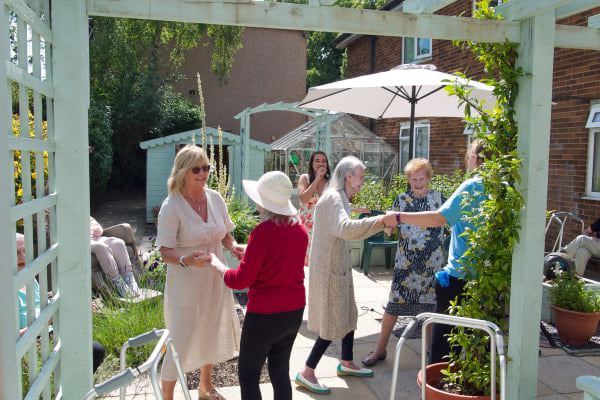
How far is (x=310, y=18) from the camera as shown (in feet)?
8.69

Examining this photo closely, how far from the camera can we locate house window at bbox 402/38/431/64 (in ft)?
41.8

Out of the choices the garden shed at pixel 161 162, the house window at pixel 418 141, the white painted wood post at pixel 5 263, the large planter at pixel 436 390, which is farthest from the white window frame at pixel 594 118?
the white painted wood post at pixel 5 263

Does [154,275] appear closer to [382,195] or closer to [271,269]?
[271,269]

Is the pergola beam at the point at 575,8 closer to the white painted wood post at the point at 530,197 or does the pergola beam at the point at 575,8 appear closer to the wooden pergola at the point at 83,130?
the wooden pergola at the point at 83,130

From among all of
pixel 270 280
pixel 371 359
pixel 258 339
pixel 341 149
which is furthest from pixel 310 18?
A: pixel 341 149

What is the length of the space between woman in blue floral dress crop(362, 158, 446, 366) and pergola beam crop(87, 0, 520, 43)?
164 centimetres

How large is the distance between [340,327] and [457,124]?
8734 millimetres

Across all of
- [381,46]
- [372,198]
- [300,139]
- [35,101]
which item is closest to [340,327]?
[35,101]

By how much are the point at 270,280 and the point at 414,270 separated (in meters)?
1.83

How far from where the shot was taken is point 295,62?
23.5 meters

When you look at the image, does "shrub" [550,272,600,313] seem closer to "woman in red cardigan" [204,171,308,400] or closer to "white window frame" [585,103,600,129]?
"woman in red cardigan" [204,171,308,400]

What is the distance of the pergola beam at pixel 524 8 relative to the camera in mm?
2578

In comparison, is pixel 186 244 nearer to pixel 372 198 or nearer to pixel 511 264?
pixel 511 264

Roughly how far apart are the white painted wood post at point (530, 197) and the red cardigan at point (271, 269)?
1286 millimetres
